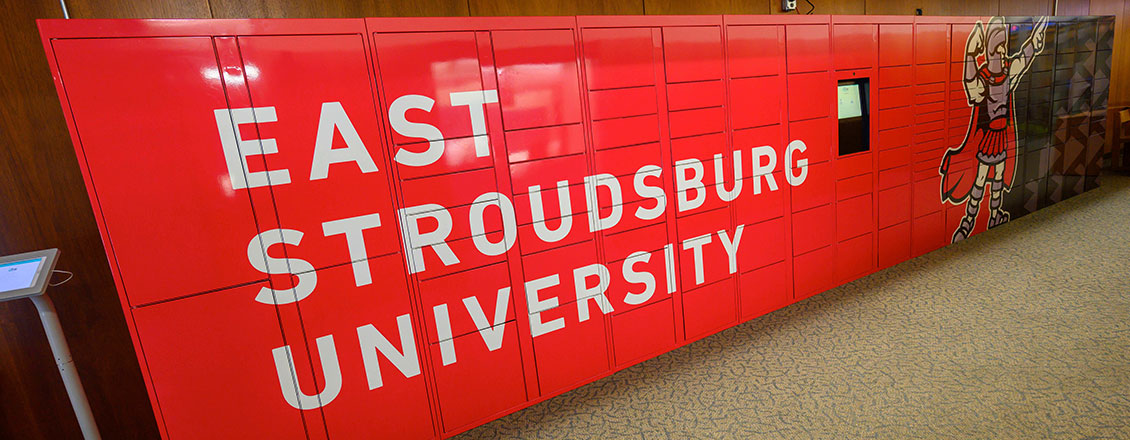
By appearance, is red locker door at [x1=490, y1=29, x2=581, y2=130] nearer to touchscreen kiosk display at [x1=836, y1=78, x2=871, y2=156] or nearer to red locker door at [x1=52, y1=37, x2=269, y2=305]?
red locker door at [x1=52, y1=37, x2=269, y2=305]

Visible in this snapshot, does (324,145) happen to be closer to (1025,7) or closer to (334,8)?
(334,8)

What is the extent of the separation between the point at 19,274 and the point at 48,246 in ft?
2.07

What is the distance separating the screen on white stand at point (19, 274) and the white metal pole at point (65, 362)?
5 cm

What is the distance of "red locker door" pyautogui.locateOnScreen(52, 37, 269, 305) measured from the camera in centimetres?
158

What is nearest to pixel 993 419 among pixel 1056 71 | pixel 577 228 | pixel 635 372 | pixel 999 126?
pixel 635 372

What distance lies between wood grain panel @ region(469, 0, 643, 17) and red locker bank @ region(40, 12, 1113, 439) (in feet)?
1.73

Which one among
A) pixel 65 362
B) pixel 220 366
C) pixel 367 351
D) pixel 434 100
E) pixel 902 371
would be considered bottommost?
pixel 902 371

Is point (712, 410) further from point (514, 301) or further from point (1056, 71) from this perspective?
point (1056, 71)

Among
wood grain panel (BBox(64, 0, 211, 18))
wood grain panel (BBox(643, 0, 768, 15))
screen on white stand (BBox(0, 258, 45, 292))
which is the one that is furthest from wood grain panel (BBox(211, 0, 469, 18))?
wood grain panel (BBox(643, 0, 768, 15))

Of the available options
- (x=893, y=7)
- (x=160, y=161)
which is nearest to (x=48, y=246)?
(x=160, y=161)

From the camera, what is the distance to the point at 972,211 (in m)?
4.54

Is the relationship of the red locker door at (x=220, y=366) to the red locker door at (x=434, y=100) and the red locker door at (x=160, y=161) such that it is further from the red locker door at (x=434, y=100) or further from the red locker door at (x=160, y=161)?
the red locker door at (x=434, y=100)

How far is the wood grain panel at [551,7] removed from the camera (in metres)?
2.64

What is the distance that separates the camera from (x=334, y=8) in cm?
232
